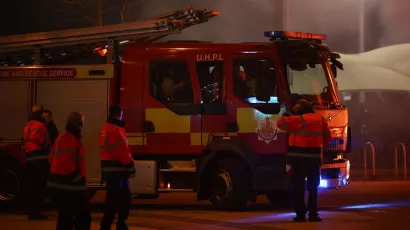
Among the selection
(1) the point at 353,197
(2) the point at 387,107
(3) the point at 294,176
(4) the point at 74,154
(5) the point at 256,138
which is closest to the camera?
(4) the point at 74,154

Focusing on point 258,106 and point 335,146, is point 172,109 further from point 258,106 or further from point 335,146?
point 335,146

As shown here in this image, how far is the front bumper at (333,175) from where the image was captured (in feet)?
42.2

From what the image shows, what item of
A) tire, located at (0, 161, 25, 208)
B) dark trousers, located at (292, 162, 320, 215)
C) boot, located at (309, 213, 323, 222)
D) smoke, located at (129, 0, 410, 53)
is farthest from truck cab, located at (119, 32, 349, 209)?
smoke, located at (129, 0, 410, 53)

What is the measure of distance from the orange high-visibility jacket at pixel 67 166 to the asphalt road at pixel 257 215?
3.00 meters

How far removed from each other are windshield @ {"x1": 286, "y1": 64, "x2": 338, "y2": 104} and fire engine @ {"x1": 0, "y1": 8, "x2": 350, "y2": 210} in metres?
0.02

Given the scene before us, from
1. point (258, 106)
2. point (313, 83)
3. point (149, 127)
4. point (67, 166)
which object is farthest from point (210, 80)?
point (67, 166)

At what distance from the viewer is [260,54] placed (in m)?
13.1

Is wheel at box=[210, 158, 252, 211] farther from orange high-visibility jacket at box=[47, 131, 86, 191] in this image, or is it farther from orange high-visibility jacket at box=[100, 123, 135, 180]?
orange high-visibility jacket at box=[47, 131, 86, 191]

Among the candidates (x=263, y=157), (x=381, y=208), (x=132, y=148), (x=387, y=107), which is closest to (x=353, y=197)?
(x=381, y=208)

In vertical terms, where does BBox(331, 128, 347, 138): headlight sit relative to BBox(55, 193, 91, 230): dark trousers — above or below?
above

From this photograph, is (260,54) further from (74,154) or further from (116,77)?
(74,154)

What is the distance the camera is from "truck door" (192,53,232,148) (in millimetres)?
13070

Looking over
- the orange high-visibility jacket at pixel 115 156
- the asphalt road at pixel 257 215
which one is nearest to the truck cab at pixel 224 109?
the asphalt road at pixel 257 215

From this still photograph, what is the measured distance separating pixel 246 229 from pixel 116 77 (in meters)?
3.75
